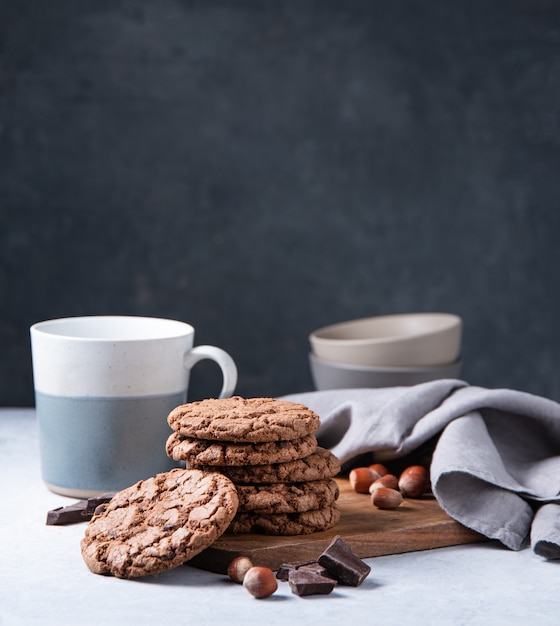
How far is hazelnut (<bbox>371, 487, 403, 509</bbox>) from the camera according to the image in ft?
4.48

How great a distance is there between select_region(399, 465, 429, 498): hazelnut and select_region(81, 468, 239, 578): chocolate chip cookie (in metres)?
0.37

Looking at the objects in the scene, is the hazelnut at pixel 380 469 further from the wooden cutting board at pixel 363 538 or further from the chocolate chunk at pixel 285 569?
the chocolate chunk at pixel 285 569

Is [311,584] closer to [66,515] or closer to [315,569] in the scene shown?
[315,569]

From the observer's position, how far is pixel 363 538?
49.3 inches

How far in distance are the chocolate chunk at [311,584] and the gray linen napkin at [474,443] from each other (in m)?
0.28

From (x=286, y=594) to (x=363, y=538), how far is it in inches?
6.9

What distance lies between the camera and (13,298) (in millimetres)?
2584

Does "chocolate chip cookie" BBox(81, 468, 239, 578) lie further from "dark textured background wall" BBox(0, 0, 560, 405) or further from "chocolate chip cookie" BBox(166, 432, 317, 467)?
"dark textured background wall" BBox(0, 0, 560, 405)

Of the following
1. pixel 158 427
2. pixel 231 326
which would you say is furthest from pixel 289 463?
pixel 231 326

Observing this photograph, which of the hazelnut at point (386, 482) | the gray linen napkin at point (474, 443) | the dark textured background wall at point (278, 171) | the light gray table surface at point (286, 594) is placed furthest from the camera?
the dark textured background wall at point (278, 171)

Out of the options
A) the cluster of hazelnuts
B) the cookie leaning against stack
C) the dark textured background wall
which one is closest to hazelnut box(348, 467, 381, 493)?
the cluster of hazelnuts

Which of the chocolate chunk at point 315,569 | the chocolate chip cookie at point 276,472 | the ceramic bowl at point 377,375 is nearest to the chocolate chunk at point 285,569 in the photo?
the chocolate chunk at point 315,569

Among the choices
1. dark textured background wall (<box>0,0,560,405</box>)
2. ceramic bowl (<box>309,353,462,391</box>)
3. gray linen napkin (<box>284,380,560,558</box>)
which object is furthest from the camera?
dark textured background wall (<box>0,0,560,405</box>)

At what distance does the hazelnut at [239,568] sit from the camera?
1131 mm
